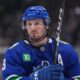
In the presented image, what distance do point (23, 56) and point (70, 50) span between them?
503mm

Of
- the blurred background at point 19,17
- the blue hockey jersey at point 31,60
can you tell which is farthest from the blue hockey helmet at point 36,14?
the blurred background at point 19,17

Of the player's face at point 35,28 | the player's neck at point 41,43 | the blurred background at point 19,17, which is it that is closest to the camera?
the player's face at point 35,28

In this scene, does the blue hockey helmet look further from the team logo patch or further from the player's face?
the team logo patch

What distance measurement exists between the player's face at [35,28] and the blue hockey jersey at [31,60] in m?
0.18

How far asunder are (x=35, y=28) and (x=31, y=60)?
0.34 metres

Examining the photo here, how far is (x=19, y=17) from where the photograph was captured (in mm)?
13781

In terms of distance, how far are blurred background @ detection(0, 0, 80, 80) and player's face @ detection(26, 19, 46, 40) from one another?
736cm

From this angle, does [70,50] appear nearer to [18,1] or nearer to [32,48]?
[32,48]

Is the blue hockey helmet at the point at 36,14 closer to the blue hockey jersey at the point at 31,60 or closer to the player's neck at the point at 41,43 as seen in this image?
the player's neck at the point at 41,43

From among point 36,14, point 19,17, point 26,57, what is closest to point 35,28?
point 36,14

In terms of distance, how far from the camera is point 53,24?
13.6m

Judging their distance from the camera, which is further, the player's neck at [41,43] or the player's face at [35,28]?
the player's neck at [41,43]

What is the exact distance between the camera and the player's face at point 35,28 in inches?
237

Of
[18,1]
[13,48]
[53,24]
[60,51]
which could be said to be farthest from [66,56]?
[18,1]
